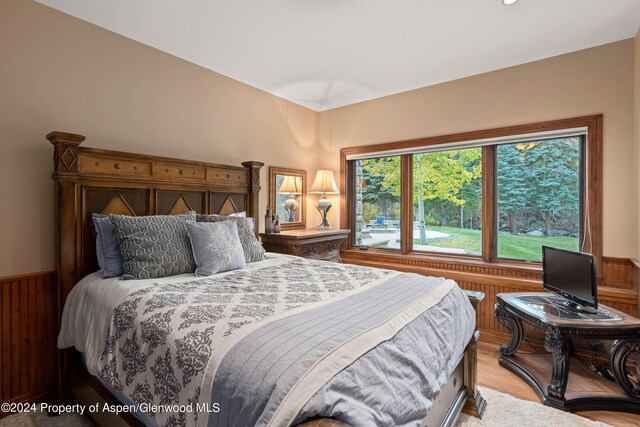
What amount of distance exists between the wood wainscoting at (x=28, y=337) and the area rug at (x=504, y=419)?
0.17m

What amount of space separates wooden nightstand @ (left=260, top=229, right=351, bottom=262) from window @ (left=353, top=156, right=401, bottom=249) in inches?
16.9

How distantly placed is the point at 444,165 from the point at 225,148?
2390mm

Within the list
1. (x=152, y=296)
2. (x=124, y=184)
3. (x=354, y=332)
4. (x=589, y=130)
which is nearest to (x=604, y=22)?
(x=589, y=130)

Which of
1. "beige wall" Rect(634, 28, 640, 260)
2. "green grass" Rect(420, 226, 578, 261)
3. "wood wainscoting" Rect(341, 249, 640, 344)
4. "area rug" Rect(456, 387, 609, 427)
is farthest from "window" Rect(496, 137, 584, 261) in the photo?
"area rug" Rect(456, 387, 609, 427)

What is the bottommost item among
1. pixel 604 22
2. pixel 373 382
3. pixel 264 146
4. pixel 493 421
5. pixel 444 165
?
pixel 493 421

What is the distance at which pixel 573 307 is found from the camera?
235cm

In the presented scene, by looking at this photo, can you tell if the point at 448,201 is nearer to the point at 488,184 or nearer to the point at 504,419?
the point at 488,184

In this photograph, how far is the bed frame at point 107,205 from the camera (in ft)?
6.04

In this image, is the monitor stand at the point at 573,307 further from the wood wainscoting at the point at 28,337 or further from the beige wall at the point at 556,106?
the wood wainscoting at the point at 28,337

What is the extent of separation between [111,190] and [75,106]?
0.65 metres

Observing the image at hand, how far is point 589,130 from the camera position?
269 cm

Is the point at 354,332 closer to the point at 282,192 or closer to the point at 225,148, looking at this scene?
the point at 225,148

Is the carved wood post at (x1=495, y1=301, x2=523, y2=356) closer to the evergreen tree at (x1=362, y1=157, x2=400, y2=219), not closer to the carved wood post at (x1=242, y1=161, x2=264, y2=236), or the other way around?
the evergreen tree at (x1=362, y1=157, x2=400, y2=219)

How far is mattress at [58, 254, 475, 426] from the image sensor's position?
0.90 metres
